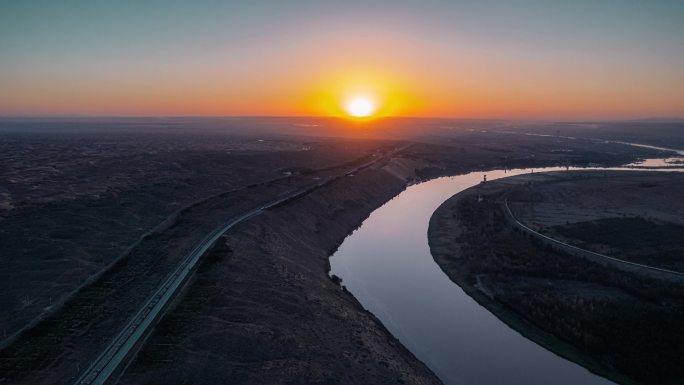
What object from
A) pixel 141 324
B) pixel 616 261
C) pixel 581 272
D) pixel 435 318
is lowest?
pixel 435 318

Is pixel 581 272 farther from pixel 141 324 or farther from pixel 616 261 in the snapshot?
pixel 141 324

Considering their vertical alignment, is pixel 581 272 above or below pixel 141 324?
below

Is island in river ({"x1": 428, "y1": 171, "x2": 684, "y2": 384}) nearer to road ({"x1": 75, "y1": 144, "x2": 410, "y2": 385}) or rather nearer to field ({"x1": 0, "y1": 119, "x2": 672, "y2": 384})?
field ({"x1": 0, "y1": 119, "x2": 672, "y2": 384})

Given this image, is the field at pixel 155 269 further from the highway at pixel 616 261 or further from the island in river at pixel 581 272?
the highway at pixel 616 261

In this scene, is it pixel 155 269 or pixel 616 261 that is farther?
pixel 616 261

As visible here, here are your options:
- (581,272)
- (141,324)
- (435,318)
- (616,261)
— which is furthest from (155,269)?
(616,261)

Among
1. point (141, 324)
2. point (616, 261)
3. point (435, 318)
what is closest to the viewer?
point (141, 324)

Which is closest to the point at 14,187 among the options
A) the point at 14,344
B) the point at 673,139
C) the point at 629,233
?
the point at 14,344

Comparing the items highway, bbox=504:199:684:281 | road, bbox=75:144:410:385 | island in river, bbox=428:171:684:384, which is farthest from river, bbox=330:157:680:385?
highway, bbox=504:199:684:281
